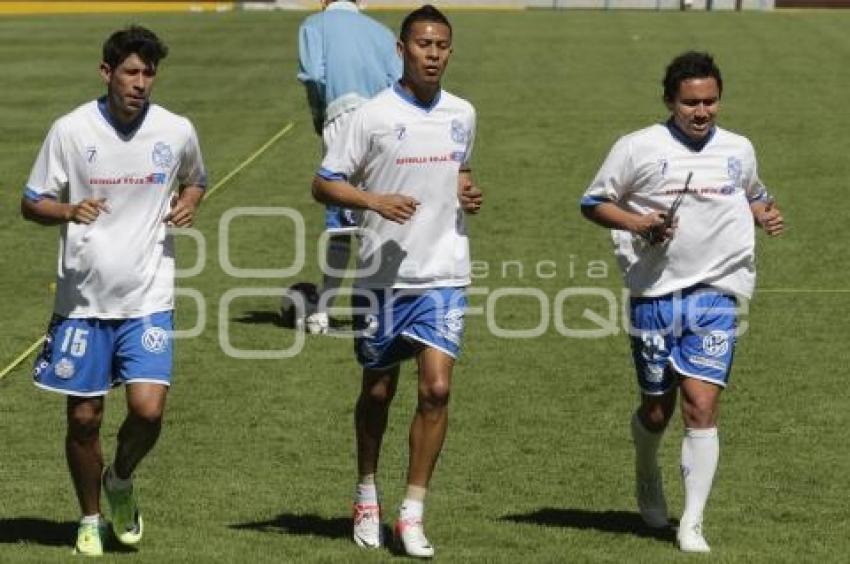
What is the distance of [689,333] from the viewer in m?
9.28

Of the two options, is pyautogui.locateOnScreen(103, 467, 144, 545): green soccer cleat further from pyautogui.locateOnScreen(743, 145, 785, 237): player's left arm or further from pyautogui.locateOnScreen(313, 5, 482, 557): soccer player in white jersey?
pyautogui.locateOnScreen(743, 145, 785, 237): player's left arm

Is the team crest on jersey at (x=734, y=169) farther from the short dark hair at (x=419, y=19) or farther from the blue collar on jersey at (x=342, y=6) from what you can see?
the blue collar on jersey at (x=342, y=6)

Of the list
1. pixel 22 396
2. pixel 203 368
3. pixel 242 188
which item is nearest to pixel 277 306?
pixel 203 368

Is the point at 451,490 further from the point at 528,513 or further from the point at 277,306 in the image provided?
the point at 277,306

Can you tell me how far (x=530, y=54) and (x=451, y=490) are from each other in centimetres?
2345

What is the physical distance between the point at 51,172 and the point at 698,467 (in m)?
2.96

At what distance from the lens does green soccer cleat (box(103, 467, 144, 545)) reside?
920 cm

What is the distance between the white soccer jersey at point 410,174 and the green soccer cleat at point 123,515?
1.38m

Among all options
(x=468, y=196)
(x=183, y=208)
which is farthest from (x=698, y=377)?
(x=183, y=208)

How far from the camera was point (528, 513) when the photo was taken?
10102 mm

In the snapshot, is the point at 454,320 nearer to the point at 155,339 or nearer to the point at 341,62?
the point at 155,339

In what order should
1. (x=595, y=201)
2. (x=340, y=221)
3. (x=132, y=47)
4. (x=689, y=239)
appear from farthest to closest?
(x=340, y=221), (x=595, y=201), (x=689, y=239), (x=132, y=47)

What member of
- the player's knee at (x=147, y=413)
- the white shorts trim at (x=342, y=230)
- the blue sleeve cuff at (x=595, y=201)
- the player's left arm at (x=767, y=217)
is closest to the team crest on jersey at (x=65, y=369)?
the player's knee at (x=147, y=413)

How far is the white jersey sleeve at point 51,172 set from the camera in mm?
8891
